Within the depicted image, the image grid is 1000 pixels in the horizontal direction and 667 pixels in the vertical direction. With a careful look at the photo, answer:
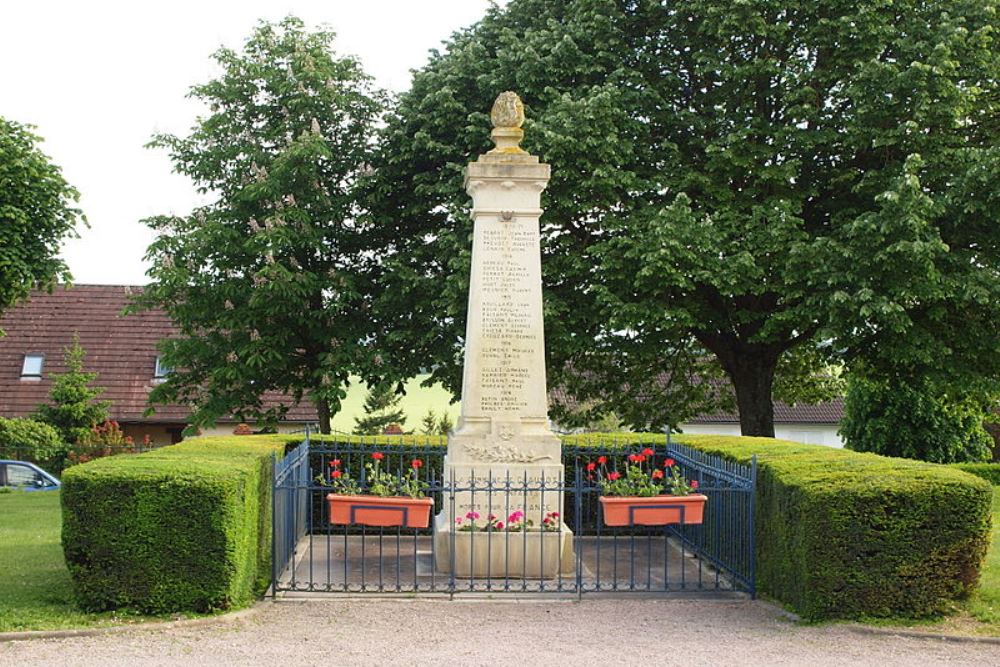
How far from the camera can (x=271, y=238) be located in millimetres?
20328

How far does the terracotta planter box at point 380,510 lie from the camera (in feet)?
32.9

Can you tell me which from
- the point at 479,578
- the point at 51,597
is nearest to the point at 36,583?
the point at 51,597

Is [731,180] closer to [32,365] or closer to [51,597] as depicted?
[51,597]

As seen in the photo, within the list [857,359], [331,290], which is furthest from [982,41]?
[331,290]

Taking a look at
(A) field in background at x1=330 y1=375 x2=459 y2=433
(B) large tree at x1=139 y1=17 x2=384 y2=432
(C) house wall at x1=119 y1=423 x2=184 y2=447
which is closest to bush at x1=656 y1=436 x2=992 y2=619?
(B) large tree at x1=139 y1=17 x2=384 y2=432

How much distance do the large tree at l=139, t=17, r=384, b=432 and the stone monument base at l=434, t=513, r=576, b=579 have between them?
992 centimetres

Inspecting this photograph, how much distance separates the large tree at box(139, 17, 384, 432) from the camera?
68.8 feet

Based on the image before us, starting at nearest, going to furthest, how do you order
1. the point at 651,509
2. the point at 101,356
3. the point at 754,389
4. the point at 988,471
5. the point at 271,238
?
the point at 651,509 → the point at 271,238 → the point at 754,389 → the point at 988,471 → the point at 101,356

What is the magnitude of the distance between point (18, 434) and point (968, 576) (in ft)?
75.7

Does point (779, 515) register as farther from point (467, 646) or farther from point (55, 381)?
point (55, 381)

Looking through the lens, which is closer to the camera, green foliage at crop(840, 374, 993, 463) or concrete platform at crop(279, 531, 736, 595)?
concrete platform at crop(279, 531, 736, 595)

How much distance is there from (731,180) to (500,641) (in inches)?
544

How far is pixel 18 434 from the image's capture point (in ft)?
86.3

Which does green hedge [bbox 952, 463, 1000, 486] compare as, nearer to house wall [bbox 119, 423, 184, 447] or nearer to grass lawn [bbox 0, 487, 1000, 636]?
grass lawn [bbox 0, 487, 1000, 636]
